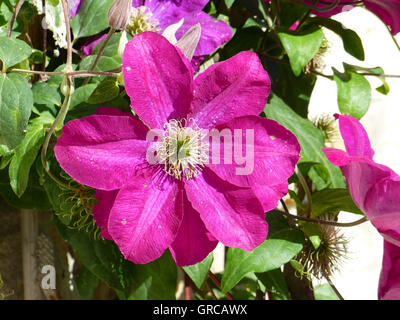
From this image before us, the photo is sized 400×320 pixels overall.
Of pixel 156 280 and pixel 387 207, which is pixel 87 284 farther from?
pixel 387 207

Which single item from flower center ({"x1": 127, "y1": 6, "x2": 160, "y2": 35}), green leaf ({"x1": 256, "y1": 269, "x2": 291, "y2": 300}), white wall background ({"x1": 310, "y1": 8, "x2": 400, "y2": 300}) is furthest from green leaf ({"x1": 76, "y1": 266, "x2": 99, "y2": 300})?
white wall background ({"x1": 310, "y1": 8, "x2": 400, "y2": 300})

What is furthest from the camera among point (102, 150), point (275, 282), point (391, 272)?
point (275, 282)

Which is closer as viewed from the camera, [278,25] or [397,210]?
[397,210]

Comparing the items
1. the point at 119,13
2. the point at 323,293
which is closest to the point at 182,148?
the point at 119,13

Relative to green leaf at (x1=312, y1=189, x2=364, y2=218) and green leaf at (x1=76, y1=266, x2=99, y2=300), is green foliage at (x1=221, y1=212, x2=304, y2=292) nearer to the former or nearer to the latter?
green leaf at (x1=312, y1=189, x2=364, y2=218)

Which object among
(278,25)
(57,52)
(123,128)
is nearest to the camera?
(123,128)

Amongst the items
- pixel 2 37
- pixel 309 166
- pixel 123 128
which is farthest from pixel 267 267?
pixel 2 37
